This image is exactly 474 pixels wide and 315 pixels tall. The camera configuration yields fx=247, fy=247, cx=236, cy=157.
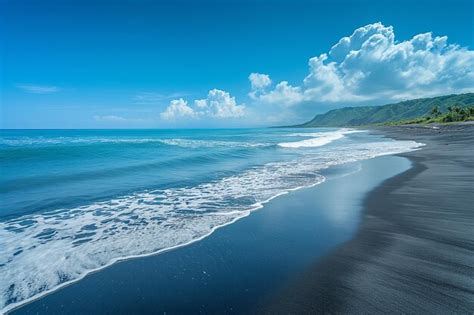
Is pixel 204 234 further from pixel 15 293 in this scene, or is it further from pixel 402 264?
pixel 402 264

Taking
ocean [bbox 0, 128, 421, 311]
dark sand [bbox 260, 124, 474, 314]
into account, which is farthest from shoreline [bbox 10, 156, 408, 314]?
dark sand [bbox 260, 124, 474, 314]

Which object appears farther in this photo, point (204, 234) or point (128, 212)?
point (128, 212)

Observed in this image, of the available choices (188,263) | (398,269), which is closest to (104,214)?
(188,263)

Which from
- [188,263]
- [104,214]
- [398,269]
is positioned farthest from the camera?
[104,214]

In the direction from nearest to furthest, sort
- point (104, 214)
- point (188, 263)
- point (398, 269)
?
point (398, 269)
point (188, 263)
point (104, 214)

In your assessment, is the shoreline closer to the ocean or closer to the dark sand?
the ocean

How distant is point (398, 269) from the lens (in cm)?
421

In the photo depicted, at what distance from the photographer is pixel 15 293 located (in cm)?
407

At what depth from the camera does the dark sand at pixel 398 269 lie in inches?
133

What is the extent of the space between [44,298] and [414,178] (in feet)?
45.2

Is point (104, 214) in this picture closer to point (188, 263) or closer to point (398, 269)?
point (188, 263)

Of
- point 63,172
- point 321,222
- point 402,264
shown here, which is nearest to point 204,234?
point 321,222

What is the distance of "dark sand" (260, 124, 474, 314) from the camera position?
3.38 meters

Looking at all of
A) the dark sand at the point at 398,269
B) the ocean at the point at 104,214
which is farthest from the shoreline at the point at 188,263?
the dark sand at the point at 398,269
